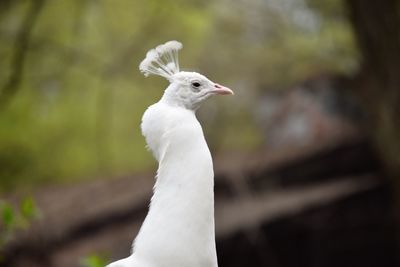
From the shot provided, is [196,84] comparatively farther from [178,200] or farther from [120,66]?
[120,66]

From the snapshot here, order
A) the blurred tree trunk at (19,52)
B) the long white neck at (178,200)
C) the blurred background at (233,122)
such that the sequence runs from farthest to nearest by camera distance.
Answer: the blurred tree trunk at (19,52)
the blurred background at (233,122)
the long white neck at (178,200)

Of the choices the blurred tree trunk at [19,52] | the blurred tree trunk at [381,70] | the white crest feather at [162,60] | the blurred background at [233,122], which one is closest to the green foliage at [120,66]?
the blurred background at [233,122]

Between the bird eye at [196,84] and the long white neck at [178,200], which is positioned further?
the bird eye at [196,84]

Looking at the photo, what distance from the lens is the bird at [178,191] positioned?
3473mm

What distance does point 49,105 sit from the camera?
12.2 meters

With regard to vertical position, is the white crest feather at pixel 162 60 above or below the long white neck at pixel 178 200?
above

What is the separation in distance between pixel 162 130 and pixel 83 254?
5.19 m

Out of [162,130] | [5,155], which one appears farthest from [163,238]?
[5,155]

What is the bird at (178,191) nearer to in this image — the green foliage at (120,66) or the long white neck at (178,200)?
the long white neck at (178,200)

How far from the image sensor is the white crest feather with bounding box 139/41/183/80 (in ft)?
12.5

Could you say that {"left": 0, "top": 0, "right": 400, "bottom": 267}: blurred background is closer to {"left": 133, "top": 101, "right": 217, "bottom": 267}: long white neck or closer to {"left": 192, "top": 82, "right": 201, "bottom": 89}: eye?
{"left": 192, "top": 82, "right": 201, "bottom": 89}: eye

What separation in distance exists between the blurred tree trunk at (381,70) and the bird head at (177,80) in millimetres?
3942

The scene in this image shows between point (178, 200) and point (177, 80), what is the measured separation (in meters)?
0.63

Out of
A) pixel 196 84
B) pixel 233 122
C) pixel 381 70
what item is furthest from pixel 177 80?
pixel 233 122
